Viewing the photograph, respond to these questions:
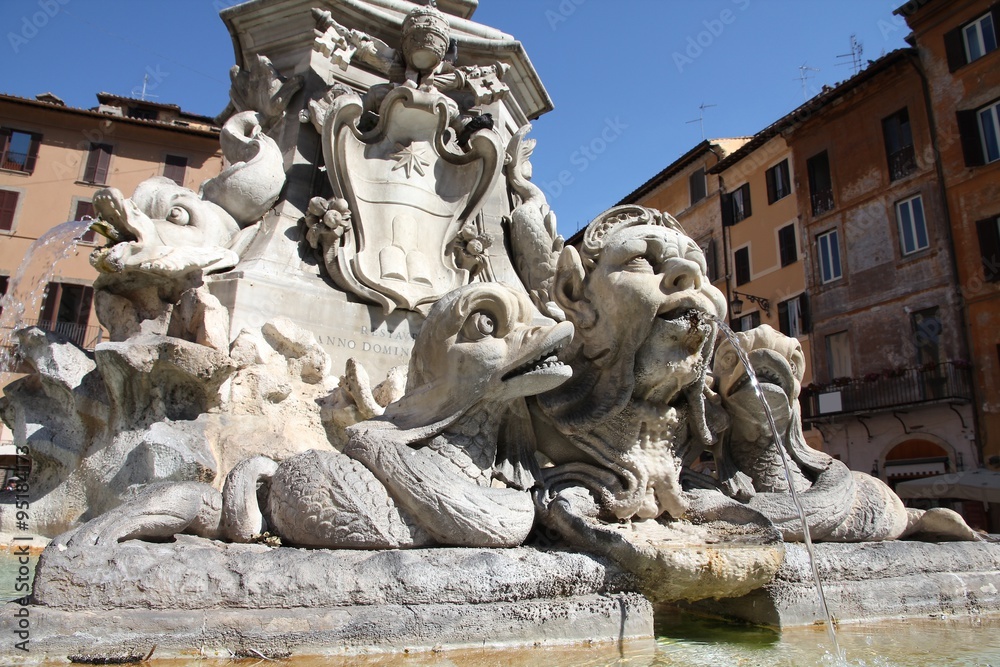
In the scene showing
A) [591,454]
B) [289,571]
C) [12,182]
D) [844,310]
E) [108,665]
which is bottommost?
[108,665]

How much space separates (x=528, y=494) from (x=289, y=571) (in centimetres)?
95

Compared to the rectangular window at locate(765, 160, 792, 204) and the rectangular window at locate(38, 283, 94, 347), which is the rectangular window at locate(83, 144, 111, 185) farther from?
the rectangular window at locate(765, 160, 792, 204)

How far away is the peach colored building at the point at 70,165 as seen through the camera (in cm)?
2842

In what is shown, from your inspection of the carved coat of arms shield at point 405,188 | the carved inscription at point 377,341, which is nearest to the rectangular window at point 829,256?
the carved coat of arms shield at point 405,188

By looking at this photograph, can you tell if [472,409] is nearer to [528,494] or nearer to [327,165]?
[528,494]

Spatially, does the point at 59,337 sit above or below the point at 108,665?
above

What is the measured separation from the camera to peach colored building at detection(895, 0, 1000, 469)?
61.2 feet

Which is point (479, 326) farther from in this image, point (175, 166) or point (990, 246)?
point (175, 166)

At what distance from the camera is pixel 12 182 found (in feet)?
97.0

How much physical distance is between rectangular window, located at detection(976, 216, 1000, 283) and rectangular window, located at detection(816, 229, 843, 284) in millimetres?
4578

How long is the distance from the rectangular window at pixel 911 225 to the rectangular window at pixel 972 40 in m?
3.70

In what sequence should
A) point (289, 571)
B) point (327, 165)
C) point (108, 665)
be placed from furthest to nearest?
point (327, 165) < point (289, 571) < point (108, 665)

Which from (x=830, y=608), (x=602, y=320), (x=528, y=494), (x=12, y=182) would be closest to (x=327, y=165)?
(x=602, y=320)

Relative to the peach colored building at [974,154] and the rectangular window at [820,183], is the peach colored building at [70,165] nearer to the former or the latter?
the rectangular window at [820,183]
